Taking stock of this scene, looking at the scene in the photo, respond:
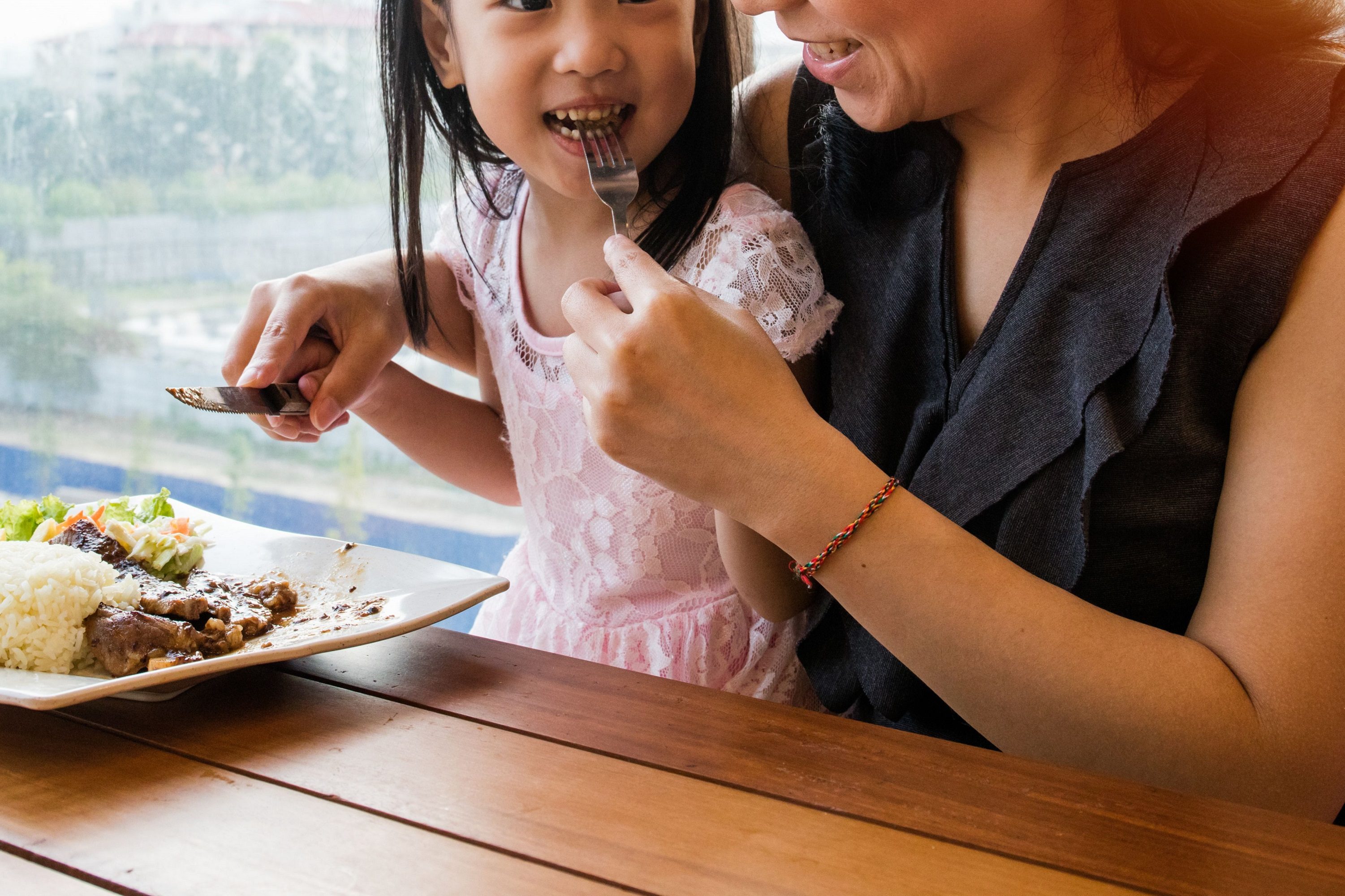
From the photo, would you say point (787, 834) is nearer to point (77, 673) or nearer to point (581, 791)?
point (581, 791)

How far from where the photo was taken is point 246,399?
1.10 m

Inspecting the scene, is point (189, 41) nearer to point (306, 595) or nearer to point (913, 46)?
point (306, 595)

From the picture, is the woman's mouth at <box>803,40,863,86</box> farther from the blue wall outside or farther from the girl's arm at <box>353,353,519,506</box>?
the blue wall outside

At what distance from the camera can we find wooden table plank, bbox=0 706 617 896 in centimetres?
65

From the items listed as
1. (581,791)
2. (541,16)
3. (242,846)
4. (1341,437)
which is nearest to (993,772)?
(581,791)

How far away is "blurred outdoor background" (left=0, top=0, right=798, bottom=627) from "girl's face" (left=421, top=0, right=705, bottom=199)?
5.58 feet

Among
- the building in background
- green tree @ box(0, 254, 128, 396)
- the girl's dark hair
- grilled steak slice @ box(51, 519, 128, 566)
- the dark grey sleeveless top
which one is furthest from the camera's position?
green tree @ box(0, 254, 128, 396)

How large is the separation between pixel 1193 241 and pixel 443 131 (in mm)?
1001

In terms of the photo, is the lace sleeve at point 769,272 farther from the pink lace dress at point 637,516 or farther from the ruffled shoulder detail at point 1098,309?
the ruffled shoulder detail at point 1098,309

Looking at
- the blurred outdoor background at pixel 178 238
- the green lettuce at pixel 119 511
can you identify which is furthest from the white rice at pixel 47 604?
the blurred outdoor background at pixel 178 238

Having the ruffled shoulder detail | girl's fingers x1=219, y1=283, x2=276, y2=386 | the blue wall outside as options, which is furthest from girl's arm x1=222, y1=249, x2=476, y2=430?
the blue wall outside

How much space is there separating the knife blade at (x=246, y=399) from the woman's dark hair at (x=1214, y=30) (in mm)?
959

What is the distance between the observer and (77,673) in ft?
3.10

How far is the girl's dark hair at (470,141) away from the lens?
53.7 inches
